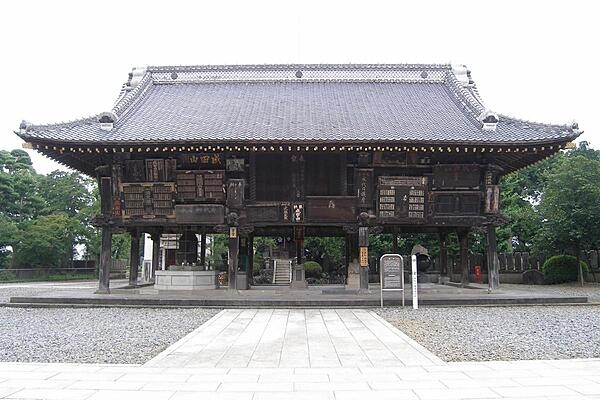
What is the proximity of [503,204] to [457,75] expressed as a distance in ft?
40.1

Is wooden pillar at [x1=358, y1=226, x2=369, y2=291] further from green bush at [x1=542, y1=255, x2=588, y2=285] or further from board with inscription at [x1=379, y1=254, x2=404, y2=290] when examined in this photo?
green bush at [x1=542, y1=255, x2=588, y2=285]

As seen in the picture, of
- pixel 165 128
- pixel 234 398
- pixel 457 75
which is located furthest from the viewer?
pixel 457 75

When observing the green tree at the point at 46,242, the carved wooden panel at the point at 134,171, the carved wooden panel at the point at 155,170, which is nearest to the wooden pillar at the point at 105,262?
the carved wooden panel at the point at 134,171

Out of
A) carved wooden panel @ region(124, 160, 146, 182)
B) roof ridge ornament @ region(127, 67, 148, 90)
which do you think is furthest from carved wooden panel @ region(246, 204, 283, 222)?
roof ridge ornament @ region(127, 67, 148, 90)

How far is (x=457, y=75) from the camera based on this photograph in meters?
23.2

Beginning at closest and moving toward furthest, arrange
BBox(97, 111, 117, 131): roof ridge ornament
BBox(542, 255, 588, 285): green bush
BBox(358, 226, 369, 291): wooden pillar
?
BBox(358, 226, 369, 291): wooden pillar < BBox(97, 111, 117, 131): roof ridge ornament < BBox(542, 255, 588, 285): green bush

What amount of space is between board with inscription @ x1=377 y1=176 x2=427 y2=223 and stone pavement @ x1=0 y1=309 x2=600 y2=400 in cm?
841

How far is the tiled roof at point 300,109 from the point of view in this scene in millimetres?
16828

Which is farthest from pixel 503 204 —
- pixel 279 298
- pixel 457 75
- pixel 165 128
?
pixel 165 128

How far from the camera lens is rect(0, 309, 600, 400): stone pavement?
5.95 metres

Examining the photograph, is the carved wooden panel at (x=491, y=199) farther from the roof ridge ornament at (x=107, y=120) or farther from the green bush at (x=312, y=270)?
the green bush at (x=312, y=270)

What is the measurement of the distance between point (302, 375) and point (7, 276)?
111 ft

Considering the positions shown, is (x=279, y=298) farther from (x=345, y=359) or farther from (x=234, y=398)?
(x=234, y=398)

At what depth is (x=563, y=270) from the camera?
2675cm
